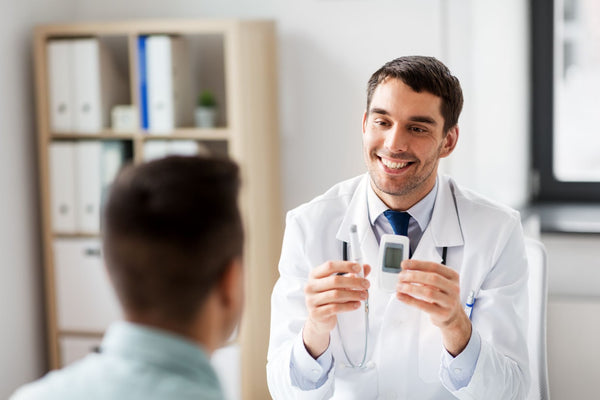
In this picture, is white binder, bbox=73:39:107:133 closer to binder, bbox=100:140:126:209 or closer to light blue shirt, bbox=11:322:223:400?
binder, bbox=100:140:126:209

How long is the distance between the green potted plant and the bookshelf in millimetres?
56

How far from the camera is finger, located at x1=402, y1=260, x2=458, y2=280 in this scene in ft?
4.73

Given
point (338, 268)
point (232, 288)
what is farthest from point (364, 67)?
point (232, 288)

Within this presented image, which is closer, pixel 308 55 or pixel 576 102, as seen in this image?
pixel 308 55

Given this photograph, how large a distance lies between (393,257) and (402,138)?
11.5 inches

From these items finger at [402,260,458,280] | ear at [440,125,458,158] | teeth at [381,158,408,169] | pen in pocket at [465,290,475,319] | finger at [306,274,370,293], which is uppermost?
ear at [440,125,458,158]

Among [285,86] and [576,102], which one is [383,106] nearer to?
[285,86]

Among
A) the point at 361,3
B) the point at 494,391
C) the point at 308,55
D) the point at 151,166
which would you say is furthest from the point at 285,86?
the point at 151,166

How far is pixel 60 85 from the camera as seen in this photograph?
2.84 meters

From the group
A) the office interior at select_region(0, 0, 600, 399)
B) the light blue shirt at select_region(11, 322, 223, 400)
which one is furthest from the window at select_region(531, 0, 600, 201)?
the light blue shirt at select_region(11, 322, 223, 400)

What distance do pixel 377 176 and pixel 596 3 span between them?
74.1 inches

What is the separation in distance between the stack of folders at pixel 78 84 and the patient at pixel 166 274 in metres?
1.98

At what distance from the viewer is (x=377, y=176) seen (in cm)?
169

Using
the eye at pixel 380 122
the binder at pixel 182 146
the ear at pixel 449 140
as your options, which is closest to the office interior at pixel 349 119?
the binder at pixel 182 146
